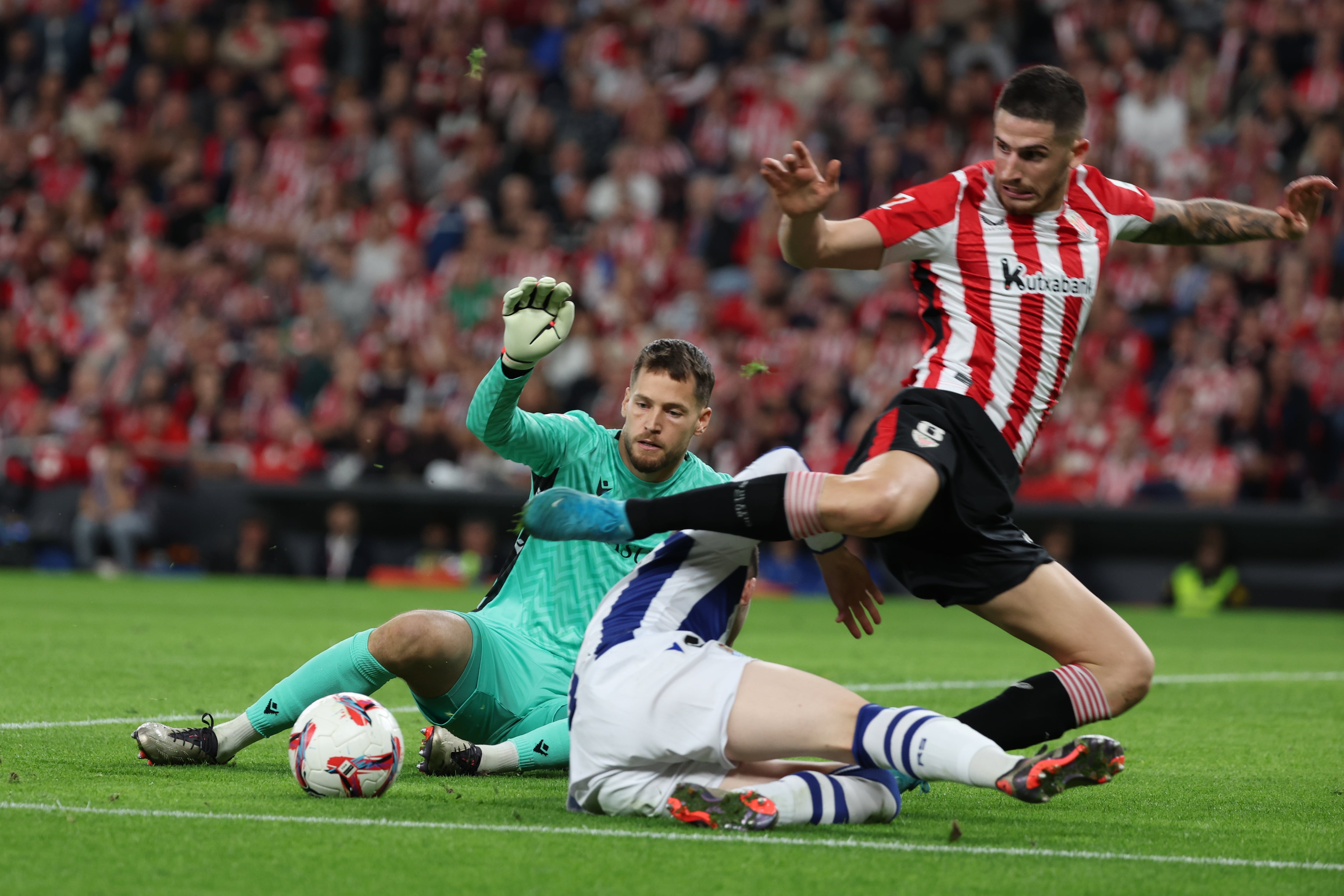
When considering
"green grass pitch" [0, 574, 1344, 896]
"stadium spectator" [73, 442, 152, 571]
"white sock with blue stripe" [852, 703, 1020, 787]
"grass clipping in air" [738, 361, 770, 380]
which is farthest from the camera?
"stadium spectator" [73, 442, 152, 571]

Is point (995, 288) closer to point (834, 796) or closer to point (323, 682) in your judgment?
point (834, 796)

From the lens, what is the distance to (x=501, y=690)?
17.7 ft

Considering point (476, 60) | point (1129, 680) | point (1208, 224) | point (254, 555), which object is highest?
point (476, 60)

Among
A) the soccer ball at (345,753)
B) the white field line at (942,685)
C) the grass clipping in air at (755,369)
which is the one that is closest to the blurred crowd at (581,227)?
the white field line at (942,685)

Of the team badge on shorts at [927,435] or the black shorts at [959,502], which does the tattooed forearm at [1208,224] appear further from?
the team badge on shorts at [927,435]

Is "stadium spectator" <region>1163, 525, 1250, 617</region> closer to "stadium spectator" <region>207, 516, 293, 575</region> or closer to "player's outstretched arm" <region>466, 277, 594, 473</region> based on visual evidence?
"stadium spectator" <region>207, 516, 293, 575</region>

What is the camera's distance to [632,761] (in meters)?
4.42

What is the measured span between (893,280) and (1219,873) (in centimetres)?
1320

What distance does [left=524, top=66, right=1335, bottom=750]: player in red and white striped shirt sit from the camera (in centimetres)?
460

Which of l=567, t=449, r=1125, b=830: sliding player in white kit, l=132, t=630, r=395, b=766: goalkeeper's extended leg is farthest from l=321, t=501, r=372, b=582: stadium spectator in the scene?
l=567, t=449, r=1125, b=830: sliding player in white kit

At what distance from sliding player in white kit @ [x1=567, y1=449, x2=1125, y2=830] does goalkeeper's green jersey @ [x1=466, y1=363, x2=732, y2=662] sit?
33.3 inches

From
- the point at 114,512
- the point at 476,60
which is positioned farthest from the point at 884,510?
the point at 114,512

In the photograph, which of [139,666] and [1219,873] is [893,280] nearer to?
[139,666]

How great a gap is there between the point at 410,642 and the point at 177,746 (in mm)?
906
